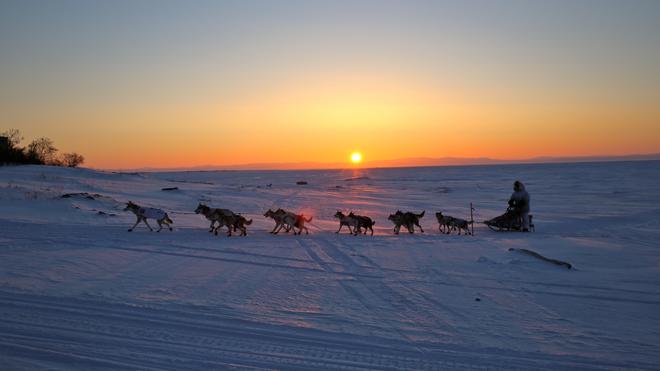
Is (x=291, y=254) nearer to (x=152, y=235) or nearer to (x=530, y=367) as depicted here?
(x=152, y=235)

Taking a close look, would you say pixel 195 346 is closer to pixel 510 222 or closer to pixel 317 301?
pixel 317 301

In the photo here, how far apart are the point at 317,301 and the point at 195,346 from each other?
2.61 m

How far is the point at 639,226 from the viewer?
65.2 ft

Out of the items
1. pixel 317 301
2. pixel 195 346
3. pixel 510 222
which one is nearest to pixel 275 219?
pixel 510 222

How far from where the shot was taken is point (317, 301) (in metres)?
8.25

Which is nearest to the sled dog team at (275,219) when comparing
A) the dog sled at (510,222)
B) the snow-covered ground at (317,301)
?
the snow-covered ground at (317,301)

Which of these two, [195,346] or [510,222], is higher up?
[510,222]

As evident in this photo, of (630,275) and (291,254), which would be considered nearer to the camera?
(630,275)

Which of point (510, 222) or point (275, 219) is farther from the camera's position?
point (510, 222)

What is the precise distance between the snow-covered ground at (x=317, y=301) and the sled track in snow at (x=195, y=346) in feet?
0.09

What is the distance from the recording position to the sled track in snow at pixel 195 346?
5.63 metres

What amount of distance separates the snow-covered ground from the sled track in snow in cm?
3

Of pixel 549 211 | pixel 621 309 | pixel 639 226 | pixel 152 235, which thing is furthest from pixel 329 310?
pixel 549 211

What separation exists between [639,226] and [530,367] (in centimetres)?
1731
